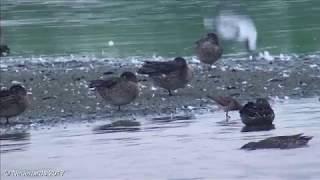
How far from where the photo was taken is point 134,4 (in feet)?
128

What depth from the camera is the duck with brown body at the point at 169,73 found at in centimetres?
1783

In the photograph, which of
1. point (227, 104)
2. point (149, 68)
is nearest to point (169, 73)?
point (149, 68)

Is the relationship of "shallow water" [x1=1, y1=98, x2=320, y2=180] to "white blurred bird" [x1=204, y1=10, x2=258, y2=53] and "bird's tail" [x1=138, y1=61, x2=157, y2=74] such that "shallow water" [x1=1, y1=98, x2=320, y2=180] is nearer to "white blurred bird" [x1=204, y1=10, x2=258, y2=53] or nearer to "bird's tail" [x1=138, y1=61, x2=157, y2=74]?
"bird's tail" [x1=138, y1=61, x2=157, y2=74]

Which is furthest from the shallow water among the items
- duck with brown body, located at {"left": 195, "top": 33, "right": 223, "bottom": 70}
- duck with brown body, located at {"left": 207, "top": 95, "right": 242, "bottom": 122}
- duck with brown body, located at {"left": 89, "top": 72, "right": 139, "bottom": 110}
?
duck with brown body, located at {"left": 195, "top": 33, "right": 223, "bottom": 70}

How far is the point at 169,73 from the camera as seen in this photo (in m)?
17.9

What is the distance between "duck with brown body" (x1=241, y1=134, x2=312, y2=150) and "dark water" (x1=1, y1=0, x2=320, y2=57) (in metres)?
10.0

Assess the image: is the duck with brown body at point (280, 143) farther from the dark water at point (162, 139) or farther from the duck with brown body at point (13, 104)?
the duck with brown body at point (13, 104)

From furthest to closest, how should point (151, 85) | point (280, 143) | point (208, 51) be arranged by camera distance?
1. point (208, 51)
2. point (151, 85)
3. point (280, 143)

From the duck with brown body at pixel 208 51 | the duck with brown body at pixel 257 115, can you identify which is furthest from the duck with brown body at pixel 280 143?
the duck with brown body at pixel 208 51

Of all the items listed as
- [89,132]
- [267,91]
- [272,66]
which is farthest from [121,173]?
[272,66]

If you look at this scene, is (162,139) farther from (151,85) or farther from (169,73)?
(151,85)

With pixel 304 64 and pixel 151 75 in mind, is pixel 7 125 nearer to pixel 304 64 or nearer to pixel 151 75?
pixel 151 75

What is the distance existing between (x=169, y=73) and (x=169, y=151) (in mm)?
4882

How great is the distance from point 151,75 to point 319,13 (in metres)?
13.6
